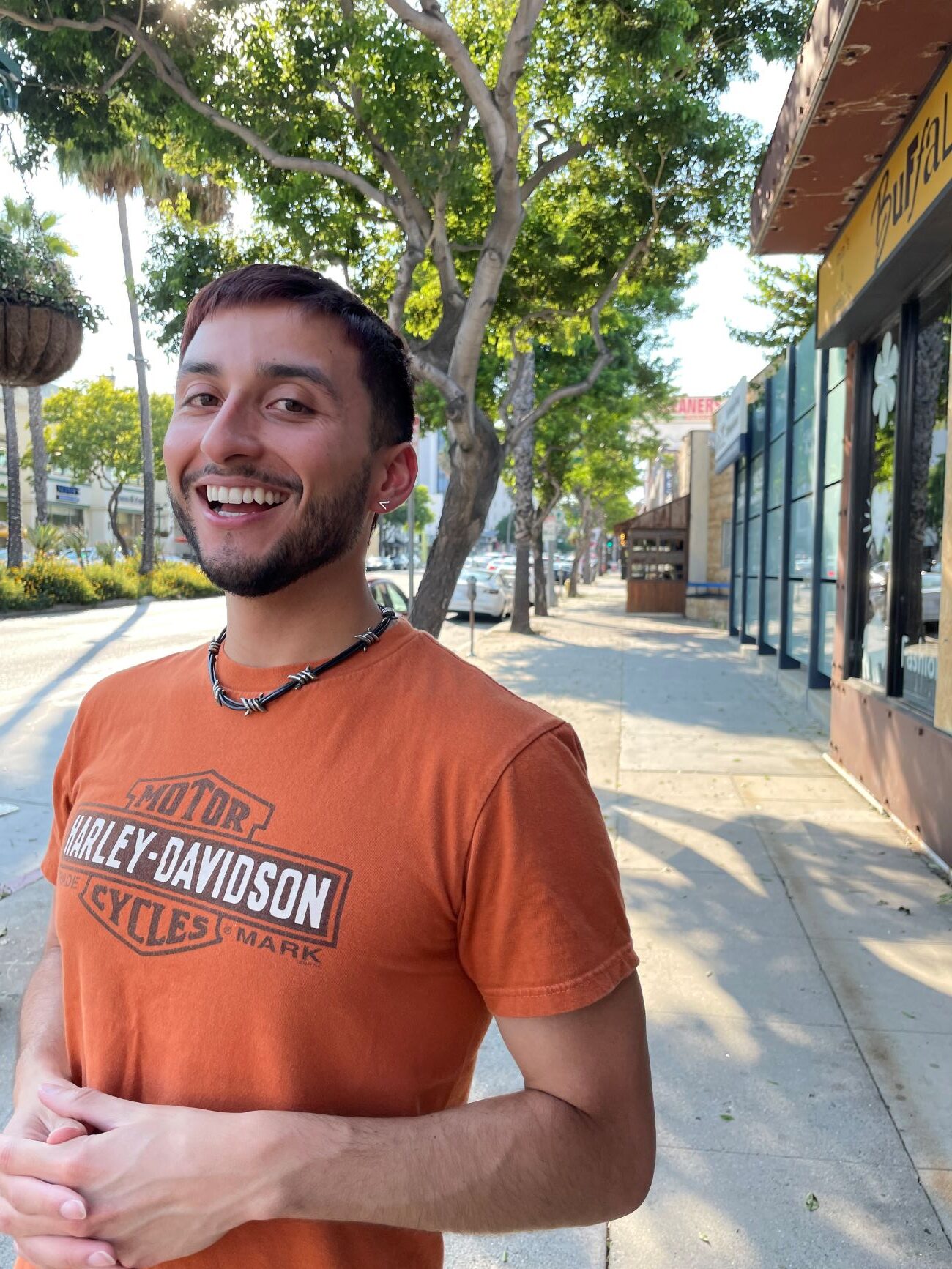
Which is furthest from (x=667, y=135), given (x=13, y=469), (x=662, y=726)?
(x=13, y=469)

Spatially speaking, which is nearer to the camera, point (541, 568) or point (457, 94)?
point (457, 94)

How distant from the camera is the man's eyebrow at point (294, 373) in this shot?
1.35 meters

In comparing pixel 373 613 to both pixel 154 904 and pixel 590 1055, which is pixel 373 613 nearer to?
pixel 154 904

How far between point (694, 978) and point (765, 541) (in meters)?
11.2

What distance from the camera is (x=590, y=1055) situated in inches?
44.3

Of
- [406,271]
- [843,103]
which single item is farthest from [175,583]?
[843,103]

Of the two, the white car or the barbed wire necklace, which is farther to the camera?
the white car

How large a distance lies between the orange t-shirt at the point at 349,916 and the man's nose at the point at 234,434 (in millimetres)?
343

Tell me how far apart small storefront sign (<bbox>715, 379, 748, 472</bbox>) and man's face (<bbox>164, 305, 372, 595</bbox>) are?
51.4 feet

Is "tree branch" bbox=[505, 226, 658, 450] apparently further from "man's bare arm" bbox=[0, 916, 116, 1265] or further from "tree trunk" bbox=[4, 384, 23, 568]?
"tree trunk" bbox=[4, 384, 23, 568]

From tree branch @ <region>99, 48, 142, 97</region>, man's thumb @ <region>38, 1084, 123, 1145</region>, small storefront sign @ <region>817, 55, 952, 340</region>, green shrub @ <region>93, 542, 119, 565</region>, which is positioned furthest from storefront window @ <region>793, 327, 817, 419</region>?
green shrub @ <region>93, 542, 119, 565</region>

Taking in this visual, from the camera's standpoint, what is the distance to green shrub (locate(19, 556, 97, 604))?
23594 mm

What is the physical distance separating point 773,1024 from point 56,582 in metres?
23.3

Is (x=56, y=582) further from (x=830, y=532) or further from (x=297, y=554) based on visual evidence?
(x=297, y=554)
